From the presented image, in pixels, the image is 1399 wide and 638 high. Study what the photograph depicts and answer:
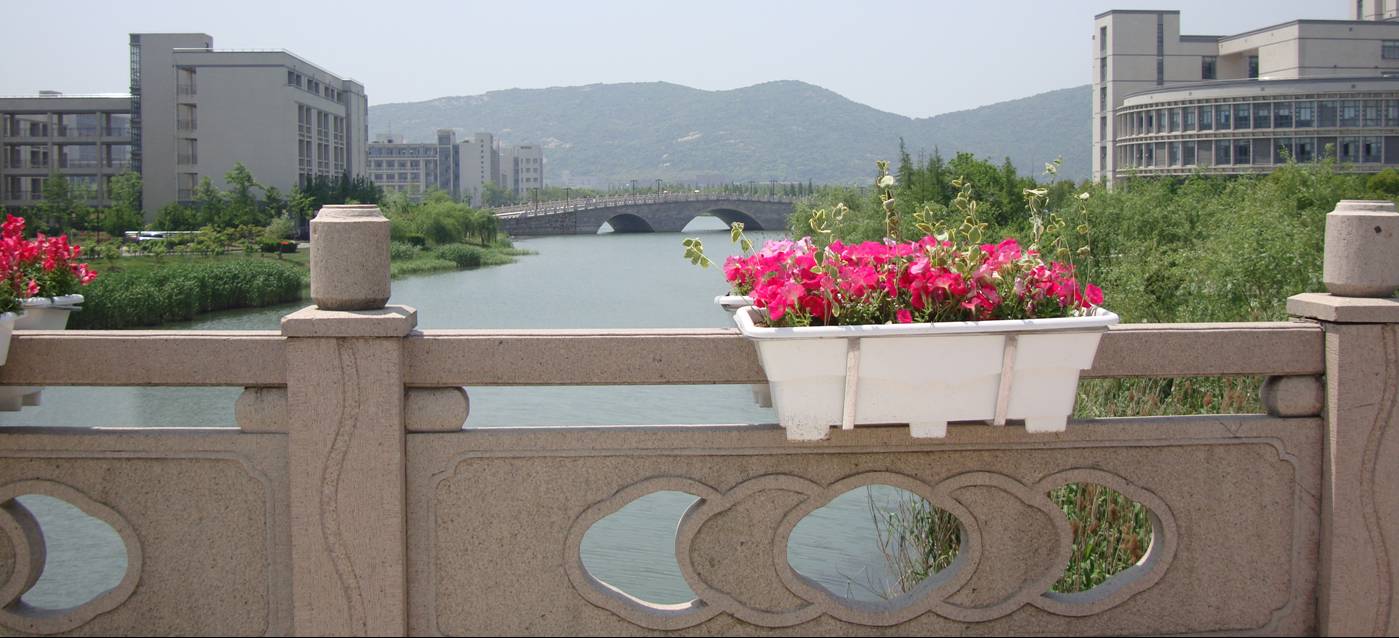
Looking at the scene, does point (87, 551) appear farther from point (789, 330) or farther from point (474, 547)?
point (789, 330)

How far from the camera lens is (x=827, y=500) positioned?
3693mm

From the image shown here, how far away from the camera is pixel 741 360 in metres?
3.61

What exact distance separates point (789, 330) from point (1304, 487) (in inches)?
70.9

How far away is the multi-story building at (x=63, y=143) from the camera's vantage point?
71688 millimetres

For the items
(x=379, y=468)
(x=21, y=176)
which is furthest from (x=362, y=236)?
(x=21, y=176)

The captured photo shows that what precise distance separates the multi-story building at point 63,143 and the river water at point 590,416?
4384 centimetres

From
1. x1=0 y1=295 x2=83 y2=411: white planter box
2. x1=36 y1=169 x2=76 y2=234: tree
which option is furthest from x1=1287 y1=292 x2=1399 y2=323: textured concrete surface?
x1=36 y1=169 x2=76 y2=234: tree

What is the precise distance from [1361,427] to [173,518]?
354 cm

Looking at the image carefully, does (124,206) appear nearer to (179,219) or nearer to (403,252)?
(179,219)

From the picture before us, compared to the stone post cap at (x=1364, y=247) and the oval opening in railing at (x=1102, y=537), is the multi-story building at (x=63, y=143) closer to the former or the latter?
the oval opening in railing at (x=1102, y=537)

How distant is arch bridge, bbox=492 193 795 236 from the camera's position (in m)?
92.1

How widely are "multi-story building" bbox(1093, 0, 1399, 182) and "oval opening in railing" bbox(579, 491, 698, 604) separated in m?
48.3

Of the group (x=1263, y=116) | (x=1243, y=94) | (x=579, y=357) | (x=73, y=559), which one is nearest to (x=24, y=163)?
(x=1243, y=94)

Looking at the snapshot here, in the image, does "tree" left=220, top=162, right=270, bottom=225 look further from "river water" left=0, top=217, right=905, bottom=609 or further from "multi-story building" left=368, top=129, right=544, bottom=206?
"multi-story building" left=368, top=129, right=544, bottom=206
